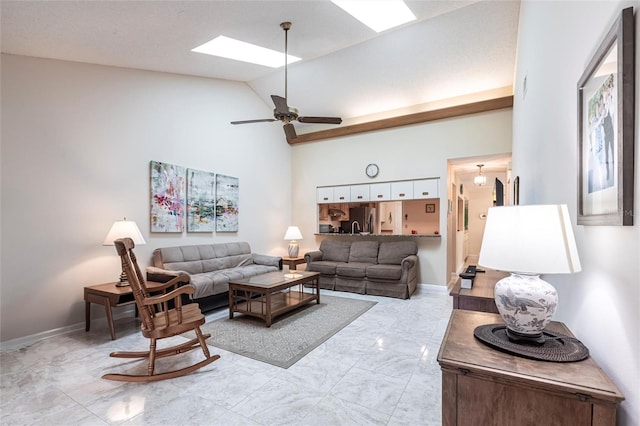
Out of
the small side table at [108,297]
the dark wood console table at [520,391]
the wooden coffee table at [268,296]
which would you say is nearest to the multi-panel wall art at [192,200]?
the small side table at [108,297]

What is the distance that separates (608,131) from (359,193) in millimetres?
5086

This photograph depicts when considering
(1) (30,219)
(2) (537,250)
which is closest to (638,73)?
(2) (537,250)

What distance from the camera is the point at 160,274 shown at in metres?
3.76

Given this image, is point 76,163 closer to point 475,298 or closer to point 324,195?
point 324,195

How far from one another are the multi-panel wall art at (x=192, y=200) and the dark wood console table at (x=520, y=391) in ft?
13.7

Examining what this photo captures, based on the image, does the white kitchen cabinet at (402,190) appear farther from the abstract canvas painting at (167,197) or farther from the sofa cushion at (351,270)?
the abstract canvas painting at (167,197)

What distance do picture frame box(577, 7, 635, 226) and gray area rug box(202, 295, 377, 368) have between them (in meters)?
2.33

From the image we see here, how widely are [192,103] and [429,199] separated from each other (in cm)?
428

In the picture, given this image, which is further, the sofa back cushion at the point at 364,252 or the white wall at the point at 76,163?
the sofa back cushion at the point at 364,252

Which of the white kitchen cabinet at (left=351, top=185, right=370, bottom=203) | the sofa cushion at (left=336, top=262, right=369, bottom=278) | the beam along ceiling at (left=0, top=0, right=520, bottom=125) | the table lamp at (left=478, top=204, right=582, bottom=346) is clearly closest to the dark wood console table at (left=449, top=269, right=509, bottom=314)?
the table lamp at (left=478, top=204, right=582, bottom=346)

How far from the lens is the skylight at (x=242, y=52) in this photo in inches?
149

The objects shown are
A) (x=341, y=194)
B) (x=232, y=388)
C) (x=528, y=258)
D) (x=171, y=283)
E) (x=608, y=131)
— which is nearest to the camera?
(x=608, y=131)

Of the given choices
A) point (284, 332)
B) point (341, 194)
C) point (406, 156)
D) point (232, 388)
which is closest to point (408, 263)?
point (406, 156)

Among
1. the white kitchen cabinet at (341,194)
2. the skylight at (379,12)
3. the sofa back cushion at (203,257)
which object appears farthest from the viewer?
the white kitchen cabinet at (341,194)
